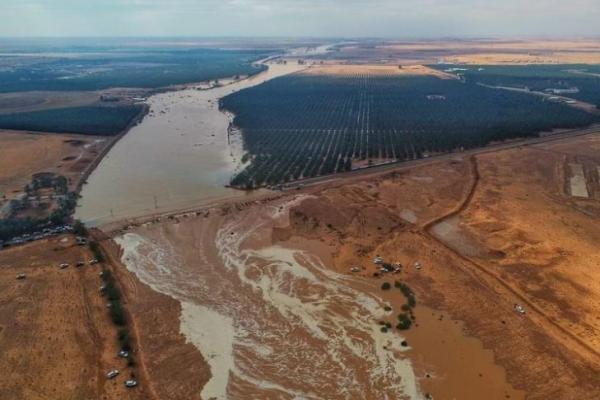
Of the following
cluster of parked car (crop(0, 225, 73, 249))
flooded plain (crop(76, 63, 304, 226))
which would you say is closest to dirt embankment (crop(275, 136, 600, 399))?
flooded plain (crop(76, 63, 304, 226))

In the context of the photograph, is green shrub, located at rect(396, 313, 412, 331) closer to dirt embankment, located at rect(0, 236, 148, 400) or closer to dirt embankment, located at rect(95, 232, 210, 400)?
dirt embankment, located at rect(95, 232, 210, 400)

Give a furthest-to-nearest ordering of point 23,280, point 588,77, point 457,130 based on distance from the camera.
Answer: point 588,77, point 457,130, point 23,280

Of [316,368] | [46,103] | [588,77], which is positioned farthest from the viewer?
[588,77]

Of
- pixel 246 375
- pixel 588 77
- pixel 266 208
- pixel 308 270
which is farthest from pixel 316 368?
pixel 588 77

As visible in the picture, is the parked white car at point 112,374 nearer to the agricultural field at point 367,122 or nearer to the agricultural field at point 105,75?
the agricultural field at point 367,122

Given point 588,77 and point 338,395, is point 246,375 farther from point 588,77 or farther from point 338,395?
point 588,77

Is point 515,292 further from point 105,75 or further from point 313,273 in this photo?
point 105,75
